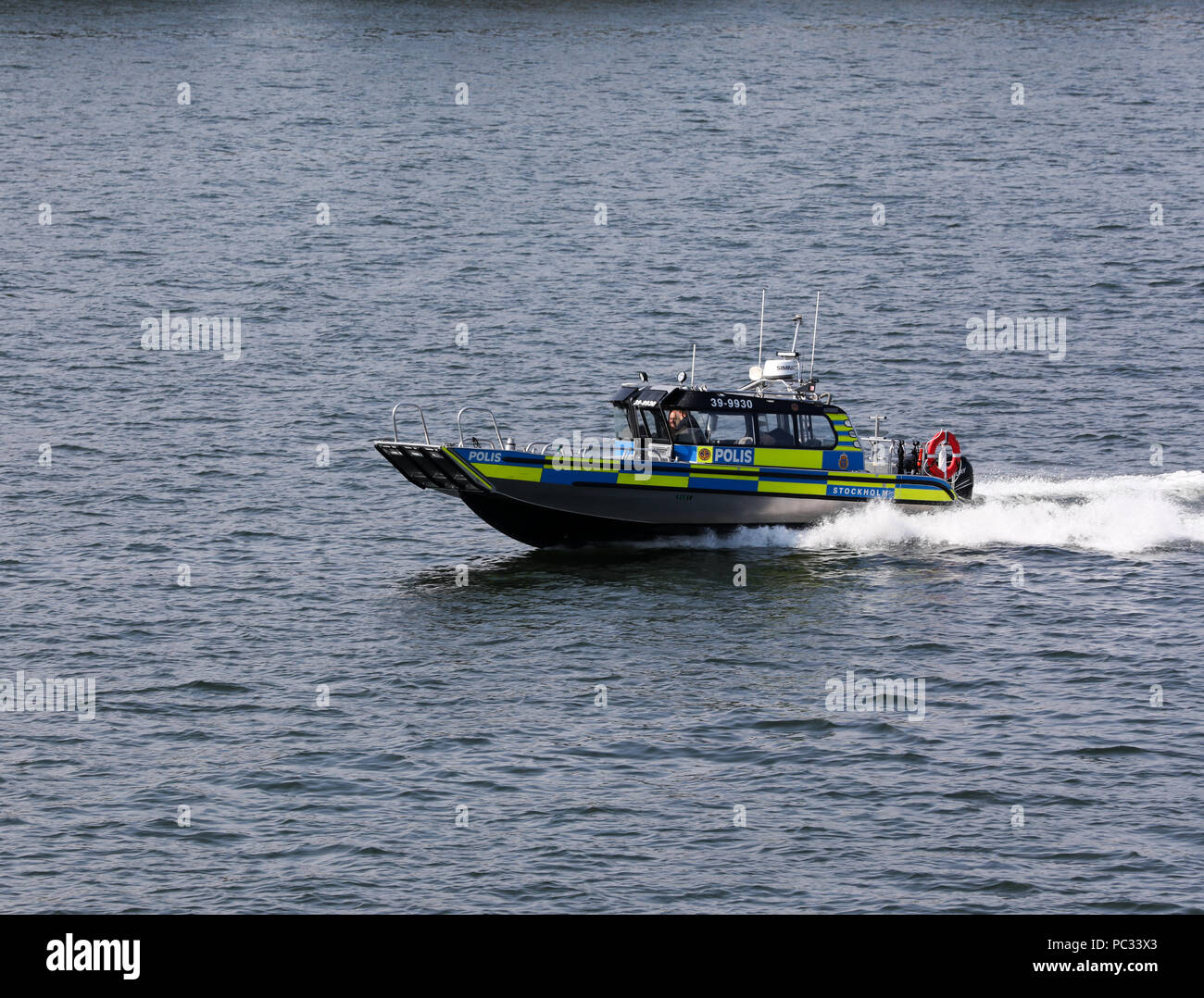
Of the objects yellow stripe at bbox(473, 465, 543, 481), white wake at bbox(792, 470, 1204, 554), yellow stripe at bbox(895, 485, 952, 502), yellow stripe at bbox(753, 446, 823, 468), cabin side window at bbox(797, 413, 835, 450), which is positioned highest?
cabin side window at bbox(797, 413, 835, 450)

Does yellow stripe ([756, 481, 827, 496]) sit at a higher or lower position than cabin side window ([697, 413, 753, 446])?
lower

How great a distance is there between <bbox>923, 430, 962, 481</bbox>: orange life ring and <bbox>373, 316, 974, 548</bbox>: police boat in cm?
16

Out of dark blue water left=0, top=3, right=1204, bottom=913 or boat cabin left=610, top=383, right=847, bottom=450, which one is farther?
boat cabin left=610, top=383, right=847, bottom=450

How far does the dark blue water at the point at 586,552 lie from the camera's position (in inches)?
784

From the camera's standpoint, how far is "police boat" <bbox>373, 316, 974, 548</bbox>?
102ft

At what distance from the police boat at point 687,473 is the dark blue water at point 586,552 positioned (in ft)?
2.21

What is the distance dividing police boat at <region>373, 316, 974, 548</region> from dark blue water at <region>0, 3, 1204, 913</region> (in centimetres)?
68

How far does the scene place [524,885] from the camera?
18609 millimetres

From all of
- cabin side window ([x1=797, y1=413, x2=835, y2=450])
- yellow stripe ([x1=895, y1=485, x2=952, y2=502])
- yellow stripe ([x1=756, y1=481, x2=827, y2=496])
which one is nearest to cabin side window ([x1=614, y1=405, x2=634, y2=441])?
yellow stripe ([x1=756, y1=481, x2=827, y2=496])

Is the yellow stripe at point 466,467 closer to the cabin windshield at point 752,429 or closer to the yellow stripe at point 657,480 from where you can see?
the yellow stripe at point 657,480

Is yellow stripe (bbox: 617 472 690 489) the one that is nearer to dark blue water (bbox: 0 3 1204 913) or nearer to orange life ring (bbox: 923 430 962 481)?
dark blue water (bbox: 0 3 1204 913)

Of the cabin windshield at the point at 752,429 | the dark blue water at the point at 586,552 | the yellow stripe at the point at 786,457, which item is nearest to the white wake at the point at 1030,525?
the dark blue water at the point at 586,552

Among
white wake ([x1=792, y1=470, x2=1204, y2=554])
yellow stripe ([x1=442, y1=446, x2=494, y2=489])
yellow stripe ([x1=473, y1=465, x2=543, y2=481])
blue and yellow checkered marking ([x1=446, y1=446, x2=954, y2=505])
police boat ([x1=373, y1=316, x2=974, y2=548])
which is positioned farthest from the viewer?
white wake ([x1=792, y1=470, x2=1204, y2=554])

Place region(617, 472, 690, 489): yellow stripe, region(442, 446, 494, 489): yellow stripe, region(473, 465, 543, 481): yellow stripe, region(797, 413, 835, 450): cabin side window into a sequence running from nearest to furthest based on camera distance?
region(442, 446, 494, 489): yellow stripe
region(473, 465, 543, 481): yellow stripe
region(617, 472, 690, 489): yellow stripe
region(797, 413, 835, 450): cabin side window
